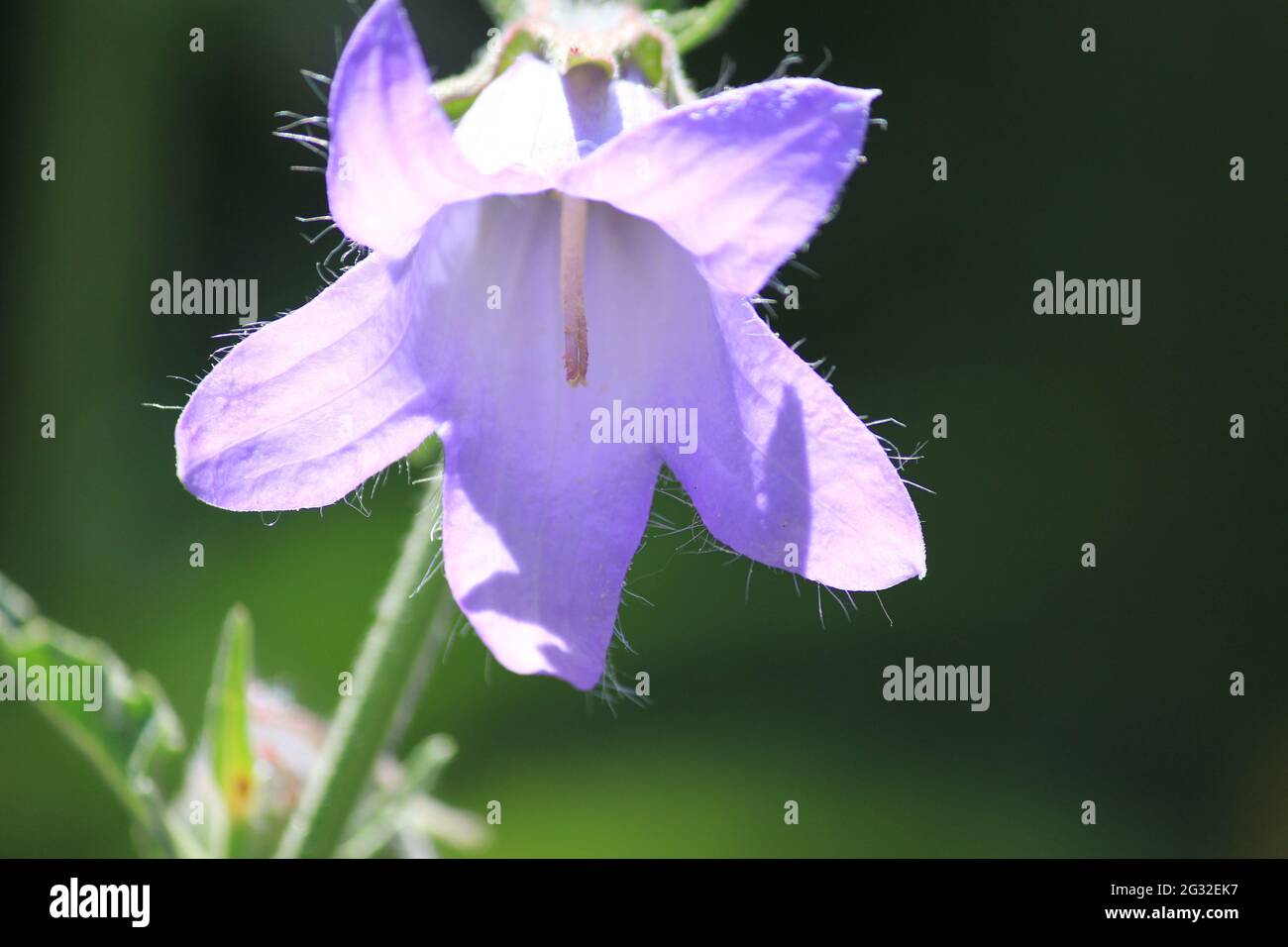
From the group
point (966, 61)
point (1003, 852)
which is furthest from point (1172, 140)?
point (1003, 852)

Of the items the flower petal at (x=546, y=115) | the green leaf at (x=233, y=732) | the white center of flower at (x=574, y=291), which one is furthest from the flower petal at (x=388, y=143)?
the green leaf at (x=233, y=732)

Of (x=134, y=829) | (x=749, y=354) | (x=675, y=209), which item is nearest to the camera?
(x=675, y=209)

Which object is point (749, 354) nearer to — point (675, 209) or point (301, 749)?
point (675, 209)

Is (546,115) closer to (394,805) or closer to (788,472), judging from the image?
(788,472)

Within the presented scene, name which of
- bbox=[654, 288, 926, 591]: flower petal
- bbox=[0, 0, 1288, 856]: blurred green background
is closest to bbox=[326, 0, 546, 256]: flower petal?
bbox=[654, 288, 926, 591]: flower petal

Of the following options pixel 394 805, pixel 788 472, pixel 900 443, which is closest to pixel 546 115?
pixel 788 472

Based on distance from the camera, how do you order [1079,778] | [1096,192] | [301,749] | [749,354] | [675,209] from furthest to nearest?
1. [1096,192]
2. [1079,778]
3. [301,749]
4. [749,354]
5. [675,209]
